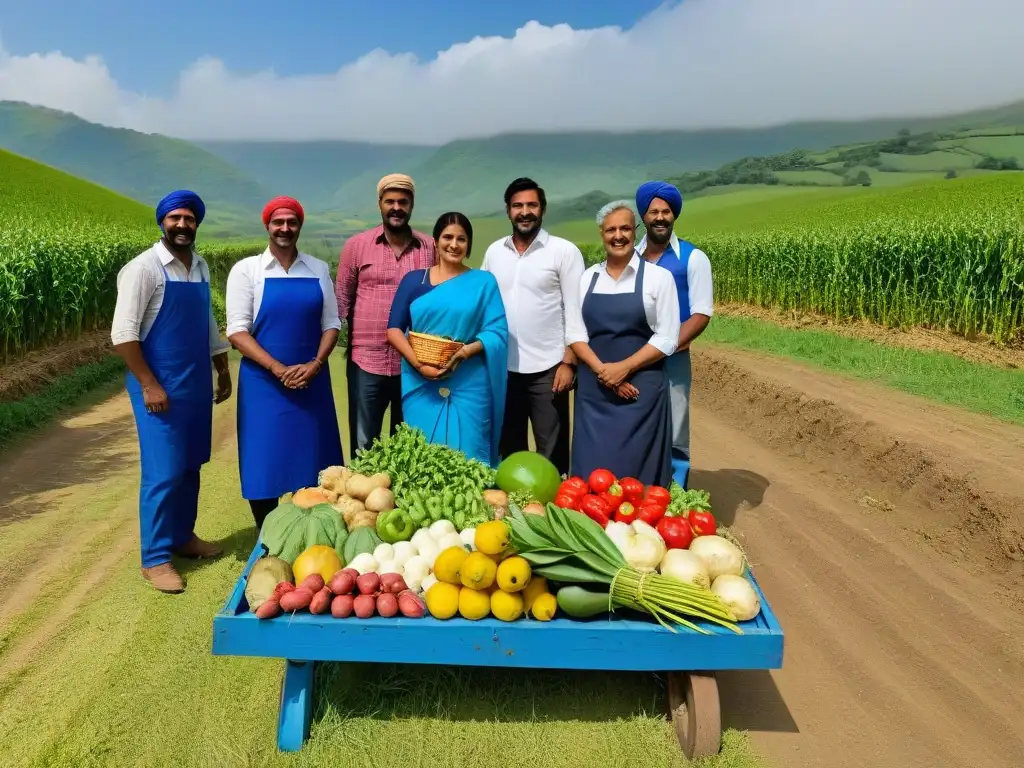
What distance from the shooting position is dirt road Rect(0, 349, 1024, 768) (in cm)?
323

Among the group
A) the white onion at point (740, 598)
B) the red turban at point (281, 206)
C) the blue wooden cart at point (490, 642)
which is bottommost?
the blue wooden cart at point (490, 642)

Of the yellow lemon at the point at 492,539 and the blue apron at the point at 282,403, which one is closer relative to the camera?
the yellow lemon at the point at 492,539

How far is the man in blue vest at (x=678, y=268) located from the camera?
4652 millimetres

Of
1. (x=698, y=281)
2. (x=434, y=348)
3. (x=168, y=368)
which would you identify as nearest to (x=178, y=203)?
(x=168, y=368)

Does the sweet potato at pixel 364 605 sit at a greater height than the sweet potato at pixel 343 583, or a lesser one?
lesser

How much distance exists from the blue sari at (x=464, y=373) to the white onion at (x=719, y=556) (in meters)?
1.60

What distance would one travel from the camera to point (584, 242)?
36031 mm

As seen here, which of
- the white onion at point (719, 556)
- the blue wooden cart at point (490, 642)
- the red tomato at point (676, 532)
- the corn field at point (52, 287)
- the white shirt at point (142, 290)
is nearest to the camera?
the blue wooden cart at point (490, 642)

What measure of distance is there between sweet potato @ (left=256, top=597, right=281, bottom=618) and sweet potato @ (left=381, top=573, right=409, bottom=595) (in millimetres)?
416

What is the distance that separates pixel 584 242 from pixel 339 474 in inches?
1318

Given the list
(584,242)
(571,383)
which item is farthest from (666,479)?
(584,242)

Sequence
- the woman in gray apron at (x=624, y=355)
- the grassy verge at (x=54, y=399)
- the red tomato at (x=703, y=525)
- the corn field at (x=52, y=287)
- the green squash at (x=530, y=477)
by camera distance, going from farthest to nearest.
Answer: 1. the corn field at (x=52, y=287)
2. the grassy verge at (x=54, y=399)
3. the woman in gray apron at (x=624, y=355)
4. the green squash at (x=530, y=477)
5. the red tomato at (x=703, y=525)

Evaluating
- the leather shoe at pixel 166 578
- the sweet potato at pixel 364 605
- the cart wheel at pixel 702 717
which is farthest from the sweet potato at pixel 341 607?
the leather shoe at pixel 166 578

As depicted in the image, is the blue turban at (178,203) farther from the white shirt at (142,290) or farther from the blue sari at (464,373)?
the blue sari at (464,373)
